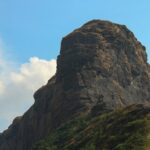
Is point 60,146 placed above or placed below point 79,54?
below

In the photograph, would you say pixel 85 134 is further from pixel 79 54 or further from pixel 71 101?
pixel 79 54

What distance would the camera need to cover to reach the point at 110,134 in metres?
118

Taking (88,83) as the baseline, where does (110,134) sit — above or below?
below

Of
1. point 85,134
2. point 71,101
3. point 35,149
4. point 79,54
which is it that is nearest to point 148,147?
point 85,134

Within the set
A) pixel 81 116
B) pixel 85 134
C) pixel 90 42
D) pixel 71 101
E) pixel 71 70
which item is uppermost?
pixel 90 42

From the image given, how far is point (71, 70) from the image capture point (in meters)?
190

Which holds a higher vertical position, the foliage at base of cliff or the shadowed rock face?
the shadowed rock face

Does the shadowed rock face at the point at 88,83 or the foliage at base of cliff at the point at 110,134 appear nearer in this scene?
the foliage at base of cliff at the point at 110,134

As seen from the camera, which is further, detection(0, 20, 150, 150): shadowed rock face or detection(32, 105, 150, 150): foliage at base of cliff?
detection(0, 20, 150, 150): shadowed rock face

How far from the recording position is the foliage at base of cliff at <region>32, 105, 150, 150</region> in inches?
4193

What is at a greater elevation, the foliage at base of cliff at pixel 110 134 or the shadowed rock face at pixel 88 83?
the shadowed rock face at pixel 88 83

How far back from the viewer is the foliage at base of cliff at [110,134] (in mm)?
106500

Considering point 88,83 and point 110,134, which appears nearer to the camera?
point 110,134

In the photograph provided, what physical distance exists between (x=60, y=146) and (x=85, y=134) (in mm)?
13784
